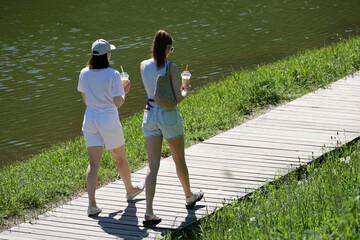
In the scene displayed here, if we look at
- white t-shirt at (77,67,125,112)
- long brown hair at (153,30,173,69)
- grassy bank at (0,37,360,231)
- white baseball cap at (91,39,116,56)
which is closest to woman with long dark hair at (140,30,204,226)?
long brown hair at (153,30,173,69)

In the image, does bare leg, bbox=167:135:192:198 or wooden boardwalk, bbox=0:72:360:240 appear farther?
wooden boardwalk, bbox=0:72:360:240

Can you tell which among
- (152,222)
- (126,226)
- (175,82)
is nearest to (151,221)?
(152,222)

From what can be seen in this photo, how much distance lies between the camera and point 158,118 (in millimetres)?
5402

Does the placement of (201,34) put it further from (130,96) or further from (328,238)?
(328,238)

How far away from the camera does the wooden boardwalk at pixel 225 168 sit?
18.6ft

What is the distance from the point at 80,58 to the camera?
1695 cm

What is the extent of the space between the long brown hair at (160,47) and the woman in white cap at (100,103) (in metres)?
0.55

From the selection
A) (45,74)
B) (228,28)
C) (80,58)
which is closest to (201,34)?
(228,28)

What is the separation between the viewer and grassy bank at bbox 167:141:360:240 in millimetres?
4344

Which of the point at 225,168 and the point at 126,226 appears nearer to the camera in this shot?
the point at 126,226

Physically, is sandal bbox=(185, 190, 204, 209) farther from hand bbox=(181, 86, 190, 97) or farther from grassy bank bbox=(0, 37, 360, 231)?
grassy bank bbox=(0, 37, 360, 231)

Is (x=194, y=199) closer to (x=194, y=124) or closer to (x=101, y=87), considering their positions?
(x=101, y=87)

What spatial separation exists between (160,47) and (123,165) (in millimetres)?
1452

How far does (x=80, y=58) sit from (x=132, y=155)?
32.3 ft
